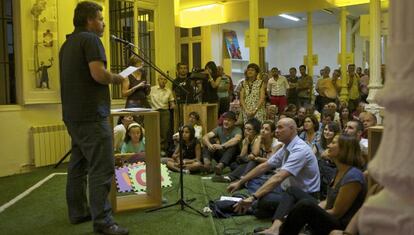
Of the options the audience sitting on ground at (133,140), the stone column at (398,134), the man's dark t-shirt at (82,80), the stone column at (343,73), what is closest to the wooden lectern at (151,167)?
the man's dark t-shirt at (82,80)

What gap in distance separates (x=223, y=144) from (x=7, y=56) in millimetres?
2927

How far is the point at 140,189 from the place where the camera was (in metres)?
4.48

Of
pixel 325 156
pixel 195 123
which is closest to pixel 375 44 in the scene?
A: pixel 195 123

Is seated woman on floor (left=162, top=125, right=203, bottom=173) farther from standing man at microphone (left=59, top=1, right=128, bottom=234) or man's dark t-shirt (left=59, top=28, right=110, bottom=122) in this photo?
man's dark t-shirt (left=59, top=28, right=110, bottom=122)

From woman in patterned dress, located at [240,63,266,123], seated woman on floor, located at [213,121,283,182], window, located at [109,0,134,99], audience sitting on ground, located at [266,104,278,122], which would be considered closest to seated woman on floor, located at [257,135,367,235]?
seated woman on floor, located at [213,121,283,182]

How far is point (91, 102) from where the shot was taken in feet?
9.80

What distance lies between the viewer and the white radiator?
5941 millimetres

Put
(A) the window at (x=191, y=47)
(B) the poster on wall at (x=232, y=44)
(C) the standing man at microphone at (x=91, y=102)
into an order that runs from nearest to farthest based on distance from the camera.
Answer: (C) the standing man at microphone at (x=91, y=102) < (A) the window at (x=191, y=47) < (B) the poster on wall at (x=232, y=44)

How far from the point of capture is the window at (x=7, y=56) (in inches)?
227

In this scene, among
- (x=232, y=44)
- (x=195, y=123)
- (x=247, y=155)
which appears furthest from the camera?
(x=232, y=44)

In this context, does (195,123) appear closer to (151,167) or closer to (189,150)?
(189,150)

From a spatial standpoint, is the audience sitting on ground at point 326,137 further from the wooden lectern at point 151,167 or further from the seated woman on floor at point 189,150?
the wooden lectern at point 151,167

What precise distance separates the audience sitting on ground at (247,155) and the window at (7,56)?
286 centimetres

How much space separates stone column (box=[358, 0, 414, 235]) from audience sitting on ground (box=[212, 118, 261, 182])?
171 inches
